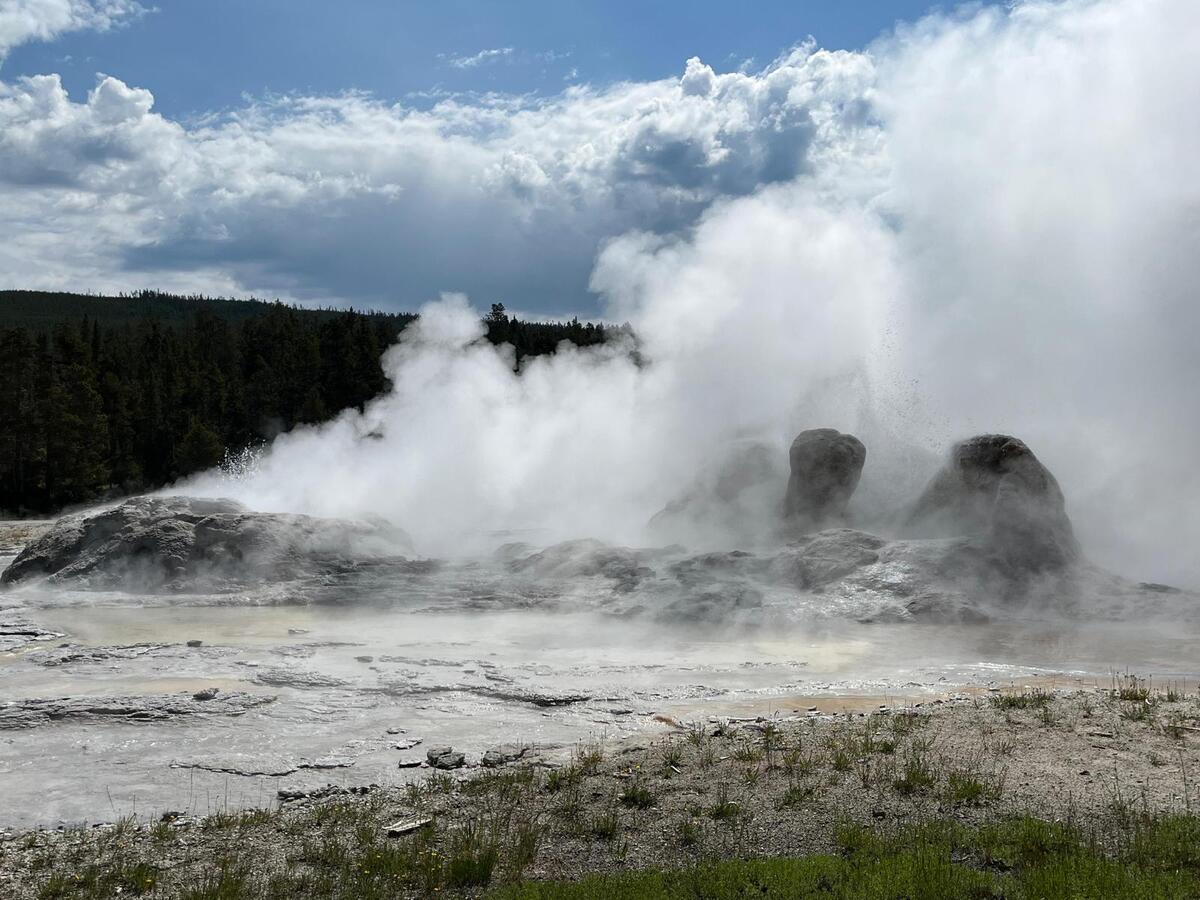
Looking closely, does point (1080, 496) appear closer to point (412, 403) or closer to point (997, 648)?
point (997, 648)

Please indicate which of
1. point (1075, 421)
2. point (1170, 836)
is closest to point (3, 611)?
point (1170, 836)

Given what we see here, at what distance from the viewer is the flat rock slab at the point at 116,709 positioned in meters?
9.99

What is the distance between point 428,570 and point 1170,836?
13.8 meters

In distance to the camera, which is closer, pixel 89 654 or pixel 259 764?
pixel 259 764

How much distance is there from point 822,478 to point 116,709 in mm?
14751

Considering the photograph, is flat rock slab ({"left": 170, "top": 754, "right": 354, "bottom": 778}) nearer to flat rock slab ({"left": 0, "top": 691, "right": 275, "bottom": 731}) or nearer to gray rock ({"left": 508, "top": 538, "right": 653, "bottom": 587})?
flat rock slab ({"left": 0, "top": 691, "right": 275, "bottom": 731})

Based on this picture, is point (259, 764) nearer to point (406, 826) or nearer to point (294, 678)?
point (406, 826)

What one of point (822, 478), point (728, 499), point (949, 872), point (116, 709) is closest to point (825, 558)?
point (822, 478)

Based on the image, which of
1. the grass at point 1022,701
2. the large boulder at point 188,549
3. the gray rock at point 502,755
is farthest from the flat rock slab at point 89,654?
the grass at point 1022,701

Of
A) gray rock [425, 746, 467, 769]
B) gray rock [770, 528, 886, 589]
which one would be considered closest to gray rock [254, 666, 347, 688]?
gray rock [425, 746, 467, 769]

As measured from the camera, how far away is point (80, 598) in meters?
16.9

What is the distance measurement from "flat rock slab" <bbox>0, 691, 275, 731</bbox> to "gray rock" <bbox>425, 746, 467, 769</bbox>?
2.54 metres

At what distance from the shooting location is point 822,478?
21188 millimetres

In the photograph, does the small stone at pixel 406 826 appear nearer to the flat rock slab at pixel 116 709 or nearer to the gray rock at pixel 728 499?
the flat rock slab at pixel 116 709
